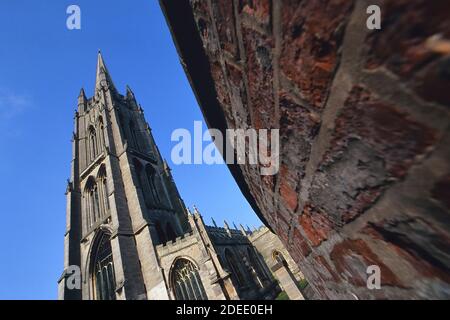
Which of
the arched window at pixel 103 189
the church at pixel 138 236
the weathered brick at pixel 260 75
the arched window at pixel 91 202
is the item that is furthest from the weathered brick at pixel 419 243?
the arched window at pixel 91 202

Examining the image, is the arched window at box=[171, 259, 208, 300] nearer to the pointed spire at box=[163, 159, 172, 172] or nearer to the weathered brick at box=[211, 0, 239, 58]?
the pointed spire at box=[163, 159, 172, 172]

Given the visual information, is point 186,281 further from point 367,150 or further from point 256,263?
point 367,150

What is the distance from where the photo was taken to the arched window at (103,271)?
18125 mm

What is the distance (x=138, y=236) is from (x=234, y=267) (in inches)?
308

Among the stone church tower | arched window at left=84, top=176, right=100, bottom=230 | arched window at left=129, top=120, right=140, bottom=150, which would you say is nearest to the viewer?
the stone church tower

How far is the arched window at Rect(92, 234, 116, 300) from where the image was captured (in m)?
18.1

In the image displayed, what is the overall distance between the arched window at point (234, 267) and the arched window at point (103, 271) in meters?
8.37

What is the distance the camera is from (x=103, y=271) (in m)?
18.8

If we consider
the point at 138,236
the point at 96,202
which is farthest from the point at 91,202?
the point at 138,236

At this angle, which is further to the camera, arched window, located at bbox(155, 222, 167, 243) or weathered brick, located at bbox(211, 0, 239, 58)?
arched window, located at bbox(155, 222, 167, 243)

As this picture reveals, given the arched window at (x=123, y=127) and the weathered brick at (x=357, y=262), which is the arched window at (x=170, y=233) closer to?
the arched window at (x=123, y=127)

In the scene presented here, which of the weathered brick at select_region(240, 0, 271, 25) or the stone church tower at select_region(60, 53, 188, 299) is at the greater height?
the stone church tower at select_region(60, 53, 188, 299)

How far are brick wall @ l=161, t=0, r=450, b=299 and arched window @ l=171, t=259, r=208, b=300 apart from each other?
1680 cm

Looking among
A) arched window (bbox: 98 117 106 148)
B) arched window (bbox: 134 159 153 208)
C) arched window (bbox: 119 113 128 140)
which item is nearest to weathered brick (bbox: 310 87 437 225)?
arched window (bbox: 134 159 153 208)
